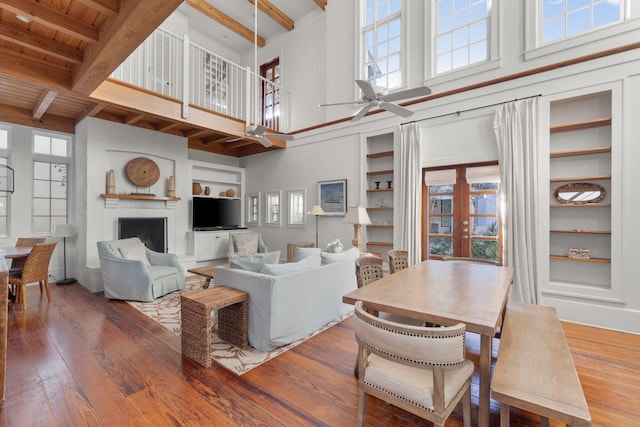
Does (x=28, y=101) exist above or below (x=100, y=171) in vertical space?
above

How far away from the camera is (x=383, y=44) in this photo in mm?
5406

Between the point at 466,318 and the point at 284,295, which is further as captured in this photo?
the point at 284,295

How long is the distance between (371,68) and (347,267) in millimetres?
4040

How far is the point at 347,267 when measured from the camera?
3.60m

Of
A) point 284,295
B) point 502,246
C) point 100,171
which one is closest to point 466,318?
point 284,295

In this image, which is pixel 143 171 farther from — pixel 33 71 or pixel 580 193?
pixel 580 193

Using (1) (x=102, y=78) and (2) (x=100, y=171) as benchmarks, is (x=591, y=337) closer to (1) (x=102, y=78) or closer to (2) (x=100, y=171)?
(1) (x=102, y=78)

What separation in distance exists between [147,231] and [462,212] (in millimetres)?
5759

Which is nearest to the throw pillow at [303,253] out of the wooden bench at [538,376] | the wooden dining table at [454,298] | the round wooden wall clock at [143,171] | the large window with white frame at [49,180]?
the wooden dining table at [454,298]

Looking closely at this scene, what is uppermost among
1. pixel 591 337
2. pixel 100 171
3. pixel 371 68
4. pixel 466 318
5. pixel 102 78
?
pixel 371 68

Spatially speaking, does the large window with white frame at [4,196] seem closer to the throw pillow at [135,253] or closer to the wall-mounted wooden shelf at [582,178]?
the throw pillow at [135,253]

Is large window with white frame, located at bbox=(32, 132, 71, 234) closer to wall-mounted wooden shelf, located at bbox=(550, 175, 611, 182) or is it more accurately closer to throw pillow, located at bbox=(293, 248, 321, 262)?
throw pillow, located at bbox=(293, 248, 321, 262)

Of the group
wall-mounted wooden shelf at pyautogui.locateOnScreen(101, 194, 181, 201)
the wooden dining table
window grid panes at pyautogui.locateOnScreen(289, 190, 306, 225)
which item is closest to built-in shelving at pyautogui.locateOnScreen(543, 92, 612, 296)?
the wooden dining table

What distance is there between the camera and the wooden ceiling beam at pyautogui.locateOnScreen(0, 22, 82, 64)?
255 centimetres
